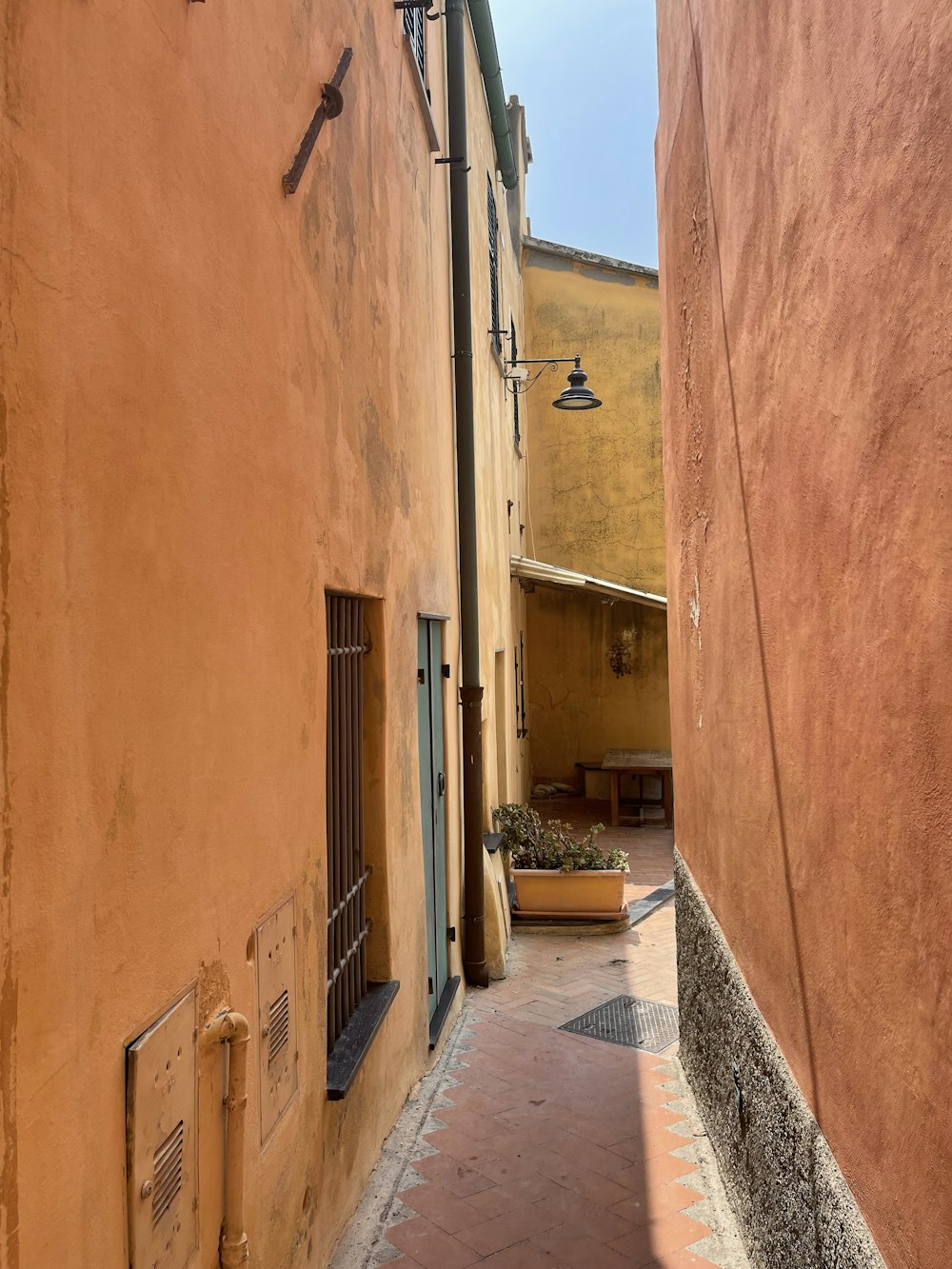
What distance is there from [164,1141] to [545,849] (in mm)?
6791

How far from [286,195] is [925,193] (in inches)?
78.4

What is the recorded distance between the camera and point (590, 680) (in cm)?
1496

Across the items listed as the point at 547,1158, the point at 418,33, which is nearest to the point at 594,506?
the point at 418,33

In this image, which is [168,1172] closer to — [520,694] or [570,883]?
[570,883]

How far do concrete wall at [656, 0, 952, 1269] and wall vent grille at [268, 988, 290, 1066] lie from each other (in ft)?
4.90

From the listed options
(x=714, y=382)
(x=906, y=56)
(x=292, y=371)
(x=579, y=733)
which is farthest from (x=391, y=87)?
(x=579, y=733)

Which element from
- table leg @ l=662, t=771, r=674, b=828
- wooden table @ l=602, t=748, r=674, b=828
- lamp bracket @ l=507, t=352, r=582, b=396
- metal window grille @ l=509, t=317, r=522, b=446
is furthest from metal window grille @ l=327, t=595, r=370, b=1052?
table leg @ l=662, t=771, r=674, b=828

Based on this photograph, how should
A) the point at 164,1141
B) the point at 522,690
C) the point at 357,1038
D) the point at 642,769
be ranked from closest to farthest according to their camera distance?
the point at 164,1141
the point at 357,1038
the point at 642,769
the point at 522,690

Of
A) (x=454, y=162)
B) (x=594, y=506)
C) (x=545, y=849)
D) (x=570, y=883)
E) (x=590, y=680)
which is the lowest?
(x=570, y=883)

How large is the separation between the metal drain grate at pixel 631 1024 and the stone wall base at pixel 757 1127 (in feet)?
2.23

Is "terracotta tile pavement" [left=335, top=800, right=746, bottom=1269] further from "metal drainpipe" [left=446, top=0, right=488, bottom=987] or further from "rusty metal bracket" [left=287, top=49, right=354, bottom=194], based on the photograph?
"rusty metal bracket" [left=287, top=49, right=354, bottom=194]

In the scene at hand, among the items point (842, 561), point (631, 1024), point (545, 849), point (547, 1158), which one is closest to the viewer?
point (842, 561)

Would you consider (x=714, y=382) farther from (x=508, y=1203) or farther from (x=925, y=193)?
(x=508, y=1203)

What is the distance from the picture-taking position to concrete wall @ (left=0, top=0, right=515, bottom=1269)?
1.57 m
